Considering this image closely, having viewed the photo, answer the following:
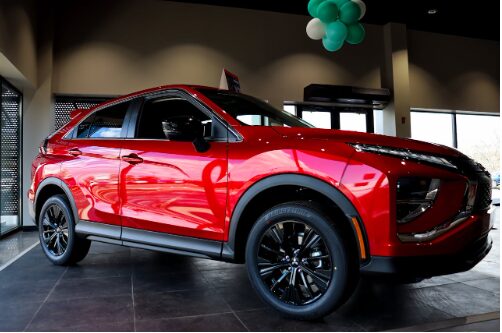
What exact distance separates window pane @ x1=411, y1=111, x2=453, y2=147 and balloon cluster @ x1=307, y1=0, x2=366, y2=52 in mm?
3964

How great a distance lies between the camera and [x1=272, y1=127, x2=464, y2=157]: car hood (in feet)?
6.89

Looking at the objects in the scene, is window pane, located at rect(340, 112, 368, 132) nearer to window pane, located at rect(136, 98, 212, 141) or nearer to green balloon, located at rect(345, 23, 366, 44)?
green balloon, located at rect(345, 23, 366, 44)

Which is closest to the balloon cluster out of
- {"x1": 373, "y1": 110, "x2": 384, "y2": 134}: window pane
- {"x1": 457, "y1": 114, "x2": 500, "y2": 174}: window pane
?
{"x1": 373, "y1": 110, "x2": 384, "y2": 134}: window pane

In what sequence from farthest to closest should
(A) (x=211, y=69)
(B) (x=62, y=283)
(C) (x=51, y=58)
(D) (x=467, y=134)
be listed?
(D) (x=467, y=134), (A) (x=211, y=69), (C) (x=51, y=58), (B) (x=62, y=283)

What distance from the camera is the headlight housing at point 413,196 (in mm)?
1903

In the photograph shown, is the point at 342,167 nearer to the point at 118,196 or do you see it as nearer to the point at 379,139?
the point at 379,139

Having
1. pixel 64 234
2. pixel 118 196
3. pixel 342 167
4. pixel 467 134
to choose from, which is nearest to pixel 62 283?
pixel 64 234

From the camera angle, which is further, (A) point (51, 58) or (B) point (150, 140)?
(A) point (51, 58)

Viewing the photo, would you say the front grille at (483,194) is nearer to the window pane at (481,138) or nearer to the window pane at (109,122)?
the window pane at (109,122)

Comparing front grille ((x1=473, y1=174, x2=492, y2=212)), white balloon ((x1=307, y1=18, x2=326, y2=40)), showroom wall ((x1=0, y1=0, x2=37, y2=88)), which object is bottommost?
front grille ((x1=473, y1=174, x2=492, y2=212))

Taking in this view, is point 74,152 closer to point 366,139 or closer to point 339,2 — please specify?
point 366,139

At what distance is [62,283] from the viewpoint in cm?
310

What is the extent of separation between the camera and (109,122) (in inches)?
129

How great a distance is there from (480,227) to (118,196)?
2279mm
